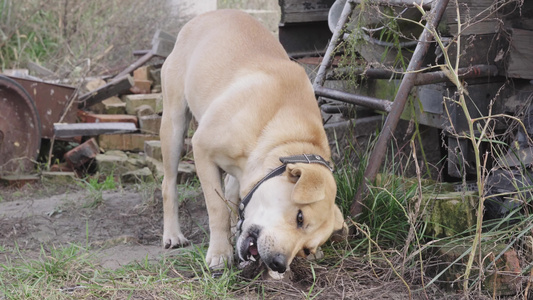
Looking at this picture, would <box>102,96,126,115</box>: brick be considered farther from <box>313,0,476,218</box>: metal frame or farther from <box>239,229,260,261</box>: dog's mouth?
<box>239,229,260,261</box>: dog's mouth

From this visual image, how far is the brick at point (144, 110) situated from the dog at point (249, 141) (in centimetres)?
305

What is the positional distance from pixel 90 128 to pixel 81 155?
326 mm

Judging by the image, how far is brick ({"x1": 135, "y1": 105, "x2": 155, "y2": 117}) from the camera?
8117mm

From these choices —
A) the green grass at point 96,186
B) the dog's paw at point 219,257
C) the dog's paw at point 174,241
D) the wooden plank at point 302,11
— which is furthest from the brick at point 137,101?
the dog's paw at point 219,257

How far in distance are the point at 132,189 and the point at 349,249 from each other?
2.97 m

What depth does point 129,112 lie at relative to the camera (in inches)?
325

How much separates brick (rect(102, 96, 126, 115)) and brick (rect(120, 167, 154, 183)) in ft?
4.84

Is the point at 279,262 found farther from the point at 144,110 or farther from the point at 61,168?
the point at 144,110

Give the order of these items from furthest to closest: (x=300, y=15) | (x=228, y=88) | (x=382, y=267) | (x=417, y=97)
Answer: (x=300, y=15), (x=417, y=97), (x=228, y=88), (x=382, y=267)

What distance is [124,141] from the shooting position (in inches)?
305

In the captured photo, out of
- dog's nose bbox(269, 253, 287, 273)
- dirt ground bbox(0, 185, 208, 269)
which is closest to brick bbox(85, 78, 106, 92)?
dirt ground bbox(0, 185, 208, 269)

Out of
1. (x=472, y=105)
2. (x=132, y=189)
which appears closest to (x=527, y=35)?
(x=472, y=105)

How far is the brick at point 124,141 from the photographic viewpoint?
25.1ft

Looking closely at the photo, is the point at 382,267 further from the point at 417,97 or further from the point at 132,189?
the point at 132,189
